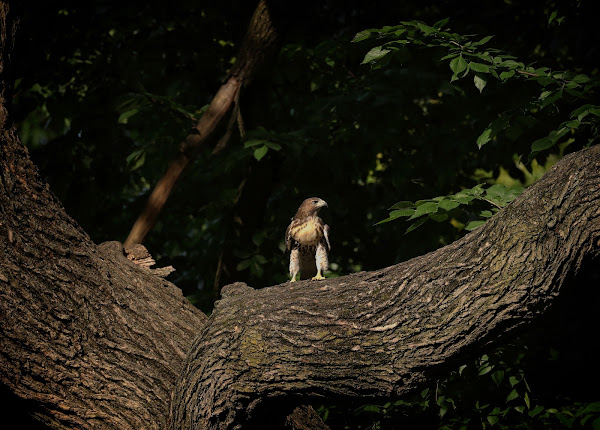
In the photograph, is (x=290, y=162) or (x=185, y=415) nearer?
(x=185, y=415)

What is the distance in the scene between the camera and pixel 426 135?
4969 millimetres

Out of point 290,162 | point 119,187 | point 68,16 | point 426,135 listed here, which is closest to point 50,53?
point 68,16

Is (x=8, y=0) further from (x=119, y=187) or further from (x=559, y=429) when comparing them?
(x=559, y=429)

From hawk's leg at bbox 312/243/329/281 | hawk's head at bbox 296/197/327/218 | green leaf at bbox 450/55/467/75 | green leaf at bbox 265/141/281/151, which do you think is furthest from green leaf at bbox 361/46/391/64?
hawk's leg at bbox 312/243/329/281

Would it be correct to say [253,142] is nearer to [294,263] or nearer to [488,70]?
[294,263]

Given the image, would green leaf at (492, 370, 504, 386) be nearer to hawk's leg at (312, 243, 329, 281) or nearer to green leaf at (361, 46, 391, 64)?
hawk's leg at (312, 243, 329, 281)

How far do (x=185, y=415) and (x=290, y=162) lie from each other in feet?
10.6

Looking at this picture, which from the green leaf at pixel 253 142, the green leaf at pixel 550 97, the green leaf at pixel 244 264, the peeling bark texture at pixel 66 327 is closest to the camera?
the peeling bark texture at pixel 66 327

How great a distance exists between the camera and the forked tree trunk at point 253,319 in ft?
7.13

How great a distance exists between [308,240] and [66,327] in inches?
81.6

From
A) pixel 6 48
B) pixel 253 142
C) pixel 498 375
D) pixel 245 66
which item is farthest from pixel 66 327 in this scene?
pixel 245 66

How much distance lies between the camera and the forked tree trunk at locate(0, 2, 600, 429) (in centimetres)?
217

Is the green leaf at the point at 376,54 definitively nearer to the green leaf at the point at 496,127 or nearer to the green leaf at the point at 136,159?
the green leaf at the point at 496,127

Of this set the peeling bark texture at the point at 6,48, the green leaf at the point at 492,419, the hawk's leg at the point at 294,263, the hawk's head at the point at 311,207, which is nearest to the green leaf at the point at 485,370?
the green leaf at the point at 492,419
